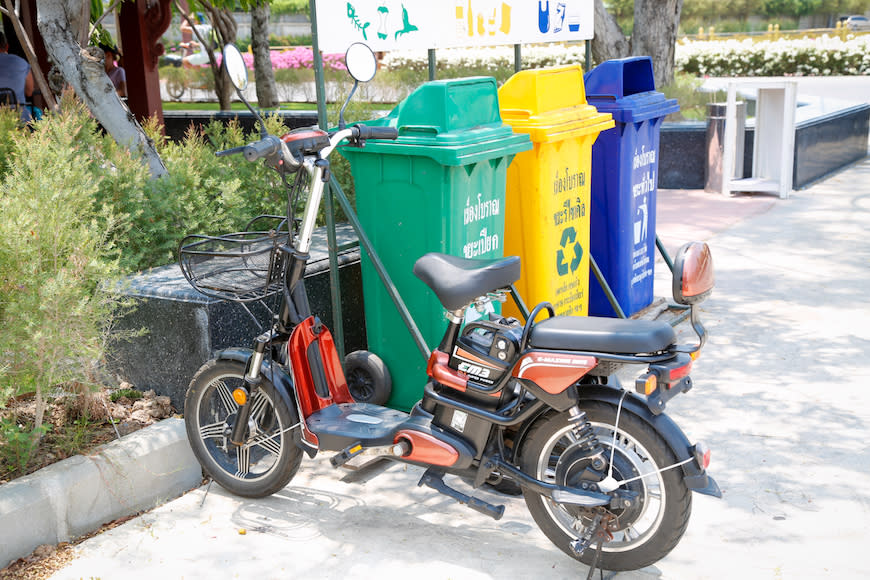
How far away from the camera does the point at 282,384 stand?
151 inches

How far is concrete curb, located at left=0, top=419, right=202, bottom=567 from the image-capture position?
Result: 3.43 metres

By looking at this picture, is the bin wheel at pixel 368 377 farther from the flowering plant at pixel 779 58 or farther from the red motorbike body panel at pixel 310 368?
the flowering plant at pixel 779 58

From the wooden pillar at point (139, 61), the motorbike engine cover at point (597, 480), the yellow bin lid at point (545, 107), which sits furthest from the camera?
the wooden pillar at point (139, 61)

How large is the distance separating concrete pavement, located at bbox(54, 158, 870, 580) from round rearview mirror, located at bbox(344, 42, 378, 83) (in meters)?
1.68

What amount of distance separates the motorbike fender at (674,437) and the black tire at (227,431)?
1.38 meters

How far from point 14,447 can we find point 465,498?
1809 mm

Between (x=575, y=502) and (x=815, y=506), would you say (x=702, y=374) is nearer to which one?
(x=815, y=506)

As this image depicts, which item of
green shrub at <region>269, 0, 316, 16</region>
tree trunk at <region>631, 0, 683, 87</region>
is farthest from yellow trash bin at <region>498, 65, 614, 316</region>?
green shrub at <region>269, 0, 316, 16</region>

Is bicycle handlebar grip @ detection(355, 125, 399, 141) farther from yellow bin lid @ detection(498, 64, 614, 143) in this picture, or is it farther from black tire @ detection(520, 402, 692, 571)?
black tire @ detection(520, 402, 692, 571)

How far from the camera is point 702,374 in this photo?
5316 mm

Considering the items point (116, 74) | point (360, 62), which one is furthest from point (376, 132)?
point (116, 74)

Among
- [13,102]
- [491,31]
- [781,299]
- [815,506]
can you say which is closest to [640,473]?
[815,506]

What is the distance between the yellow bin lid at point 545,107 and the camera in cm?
481

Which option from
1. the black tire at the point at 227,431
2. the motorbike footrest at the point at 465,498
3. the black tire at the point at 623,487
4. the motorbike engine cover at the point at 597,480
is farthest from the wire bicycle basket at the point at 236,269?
the motorbike engine cover at the point at 597,480
